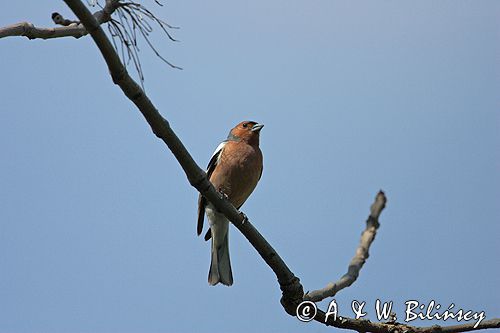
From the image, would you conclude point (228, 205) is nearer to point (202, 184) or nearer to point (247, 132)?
point (202, 184)

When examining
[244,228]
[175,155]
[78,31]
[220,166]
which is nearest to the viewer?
[175,155]

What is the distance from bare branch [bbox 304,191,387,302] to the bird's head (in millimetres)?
4435

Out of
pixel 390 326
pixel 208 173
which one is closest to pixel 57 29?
pixel 390 326

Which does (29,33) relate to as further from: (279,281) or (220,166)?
(220,166)

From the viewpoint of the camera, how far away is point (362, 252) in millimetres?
3945

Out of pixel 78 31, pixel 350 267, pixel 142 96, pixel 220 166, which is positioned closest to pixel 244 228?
pixel 350 267

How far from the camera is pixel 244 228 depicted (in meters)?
4.41

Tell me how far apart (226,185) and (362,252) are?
3.77 m

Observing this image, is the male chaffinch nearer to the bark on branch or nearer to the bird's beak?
the bird's beak

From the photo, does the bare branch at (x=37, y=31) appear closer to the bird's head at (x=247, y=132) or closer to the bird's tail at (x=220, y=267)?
the bird's tail at (x=220, y=267)

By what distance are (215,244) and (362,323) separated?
12.6 ft

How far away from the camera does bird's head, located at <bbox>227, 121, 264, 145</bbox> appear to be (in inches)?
328

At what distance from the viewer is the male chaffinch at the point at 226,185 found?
758cm

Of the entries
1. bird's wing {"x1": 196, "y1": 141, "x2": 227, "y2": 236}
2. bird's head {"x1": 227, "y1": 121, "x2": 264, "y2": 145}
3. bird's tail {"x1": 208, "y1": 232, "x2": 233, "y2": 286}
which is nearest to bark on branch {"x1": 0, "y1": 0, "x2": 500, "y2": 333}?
bird's tail {"x1": 208, "y1": 232, "x2": 233, "y2": 286}
